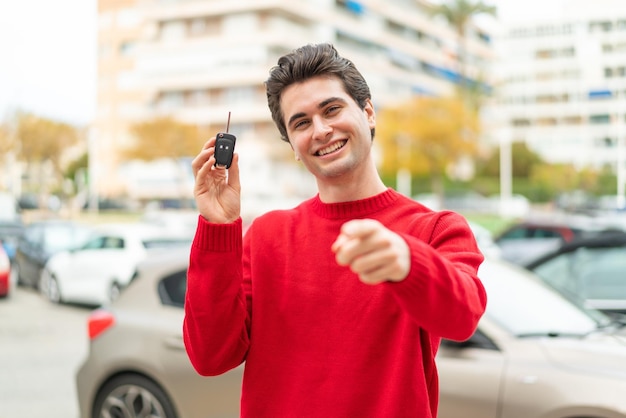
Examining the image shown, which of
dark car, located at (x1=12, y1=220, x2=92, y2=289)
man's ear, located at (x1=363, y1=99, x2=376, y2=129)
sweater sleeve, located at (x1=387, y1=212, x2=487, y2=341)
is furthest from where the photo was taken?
dark car, located at (x1=12, y1=220, x2=92, y2=289)

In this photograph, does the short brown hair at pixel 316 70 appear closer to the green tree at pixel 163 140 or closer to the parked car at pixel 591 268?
the parked car at pixel 591 268

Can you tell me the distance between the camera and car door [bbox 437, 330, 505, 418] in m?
3.77

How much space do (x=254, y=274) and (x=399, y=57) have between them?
7029cm

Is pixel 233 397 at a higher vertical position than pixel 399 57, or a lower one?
lower

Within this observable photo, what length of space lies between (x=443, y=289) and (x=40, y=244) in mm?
14653

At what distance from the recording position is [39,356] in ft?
28.5

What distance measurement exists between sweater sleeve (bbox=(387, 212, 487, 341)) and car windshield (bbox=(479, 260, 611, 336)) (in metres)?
2.45

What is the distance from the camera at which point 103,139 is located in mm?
69562

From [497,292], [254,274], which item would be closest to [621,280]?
[497,292]

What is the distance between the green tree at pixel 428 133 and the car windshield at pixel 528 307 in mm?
41539

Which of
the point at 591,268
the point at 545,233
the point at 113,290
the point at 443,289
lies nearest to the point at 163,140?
the point at 545,233

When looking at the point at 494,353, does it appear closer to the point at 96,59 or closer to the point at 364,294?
the point at 364,294

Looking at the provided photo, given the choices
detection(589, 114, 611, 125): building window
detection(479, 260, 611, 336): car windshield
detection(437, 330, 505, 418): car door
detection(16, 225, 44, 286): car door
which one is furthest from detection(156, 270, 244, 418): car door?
detection(589, 114, 611, 125): building window

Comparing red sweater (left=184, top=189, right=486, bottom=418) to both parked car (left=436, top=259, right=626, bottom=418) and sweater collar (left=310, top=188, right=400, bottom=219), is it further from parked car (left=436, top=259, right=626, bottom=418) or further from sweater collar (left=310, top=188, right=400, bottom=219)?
parked car (left=436, top=259, right=626, bottom=418)
